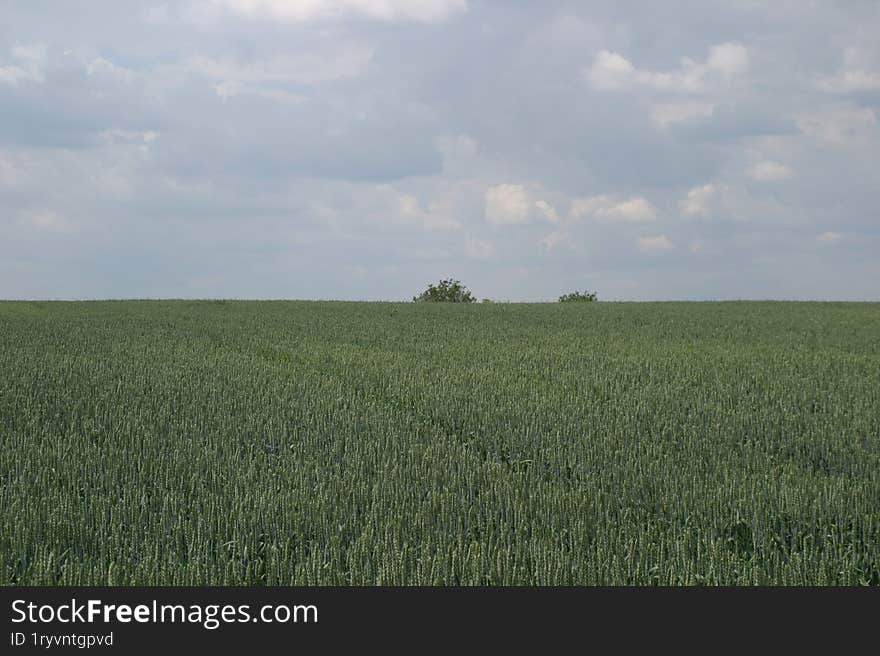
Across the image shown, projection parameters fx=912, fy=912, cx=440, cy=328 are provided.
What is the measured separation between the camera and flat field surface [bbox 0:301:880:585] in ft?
21.7

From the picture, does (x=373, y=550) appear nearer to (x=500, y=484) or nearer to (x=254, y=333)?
(x=500, y=484)

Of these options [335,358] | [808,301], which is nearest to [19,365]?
[335,358]

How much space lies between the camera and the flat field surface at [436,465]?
6.62 meters

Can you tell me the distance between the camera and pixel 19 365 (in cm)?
1670

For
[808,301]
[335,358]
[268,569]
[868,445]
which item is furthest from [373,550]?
[808,301]

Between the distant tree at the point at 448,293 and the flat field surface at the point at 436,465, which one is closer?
the flat field surface at the point at 436,465

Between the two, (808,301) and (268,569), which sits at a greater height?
(808,301)

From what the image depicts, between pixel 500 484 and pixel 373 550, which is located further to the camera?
pixel 500 484

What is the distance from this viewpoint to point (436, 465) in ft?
31.1

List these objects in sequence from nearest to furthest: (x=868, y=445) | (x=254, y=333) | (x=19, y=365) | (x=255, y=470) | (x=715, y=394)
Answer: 1. (x=255, y=470)
2. (x=868, y=445)
3. (x=715, y=394)
4. (x=19, y=365)
5. (x=254, y=333)

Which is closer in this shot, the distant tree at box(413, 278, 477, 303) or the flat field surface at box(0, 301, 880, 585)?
the flat field surface at box(0, 301, 880, 585)

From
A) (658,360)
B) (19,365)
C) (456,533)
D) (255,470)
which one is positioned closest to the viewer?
(456,533)

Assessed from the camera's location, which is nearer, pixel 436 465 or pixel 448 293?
pixel 436 465

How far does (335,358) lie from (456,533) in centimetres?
1176
